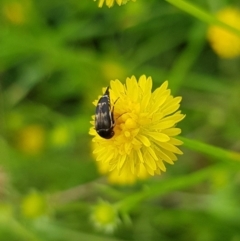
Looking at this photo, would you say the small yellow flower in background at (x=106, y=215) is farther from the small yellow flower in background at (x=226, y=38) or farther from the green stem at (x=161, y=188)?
the small yellow flower in background at (x=226, y=38)

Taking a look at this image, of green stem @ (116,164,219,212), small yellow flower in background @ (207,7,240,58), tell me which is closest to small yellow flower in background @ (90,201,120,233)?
green stem @ (116,164,219,212)

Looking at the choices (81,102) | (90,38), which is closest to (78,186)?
(81,102)

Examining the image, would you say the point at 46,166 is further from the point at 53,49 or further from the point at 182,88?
the point at 182,88

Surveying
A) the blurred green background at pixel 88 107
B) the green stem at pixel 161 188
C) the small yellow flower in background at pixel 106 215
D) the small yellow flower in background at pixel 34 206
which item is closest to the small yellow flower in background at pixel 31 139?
the blurred green background at pixel 88 107

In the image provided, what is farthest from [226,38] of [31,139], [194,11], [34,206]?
[31,139]

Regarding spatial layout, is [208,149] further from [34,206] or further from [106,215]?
[34,206]

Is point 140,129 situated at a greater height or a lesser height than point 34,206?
lesser
